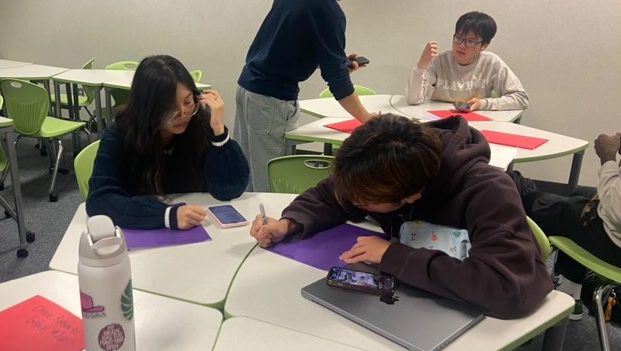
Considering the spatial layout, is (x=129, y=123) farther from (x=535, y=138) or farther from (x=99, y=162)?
(x=535, y=138)

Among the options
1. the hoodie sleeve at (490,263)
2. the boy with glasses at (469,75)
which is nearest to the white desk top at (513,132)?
the boy with glasses at (469,75)

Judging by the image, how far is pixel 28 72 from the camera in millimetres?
4453

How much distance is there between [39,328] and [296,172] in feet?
3.71

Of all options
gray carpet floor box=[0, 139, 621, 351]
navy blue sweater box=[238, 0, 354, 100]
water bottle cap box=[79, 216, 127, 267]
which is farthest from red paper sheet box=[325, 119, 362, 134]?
water bottle cap box=[79, 216, 127, 267]

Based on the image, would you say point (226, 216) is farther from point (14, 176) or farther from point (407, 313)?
point (14, 176)

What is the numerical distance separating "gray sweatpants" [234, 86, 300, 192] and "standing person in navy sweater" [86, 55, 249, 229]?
617 millimetres

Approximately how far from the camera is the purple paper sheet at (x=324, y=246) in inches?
50.3

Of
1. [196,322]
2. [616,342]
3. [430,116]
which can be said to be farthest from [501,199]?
[430,116]

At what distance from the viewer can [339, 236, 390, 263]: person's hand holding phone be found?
119 centimetres

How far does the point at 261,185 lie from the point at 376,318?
1.61m

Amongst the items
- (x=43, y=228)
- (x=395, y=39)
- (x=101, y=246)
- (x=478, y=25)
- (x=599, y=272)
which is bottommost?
(x=43, y=228)

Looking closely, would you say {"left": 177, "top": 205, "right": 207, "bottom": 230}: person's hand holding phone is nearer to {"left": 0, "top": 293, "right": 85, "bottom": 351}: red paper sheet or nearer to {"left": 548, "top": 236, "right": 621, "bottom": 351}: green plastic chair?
{"left": 0, "top": 293, "right": 85, "bottom": 351}: red paper sheet

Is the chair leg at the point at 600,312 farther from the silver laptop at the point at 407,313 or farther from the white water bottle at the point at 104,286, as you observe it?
the white water bottle at the point at 104,286

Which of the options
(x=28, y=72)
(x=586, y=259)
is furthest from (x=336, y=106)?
(x=28, y=72)
